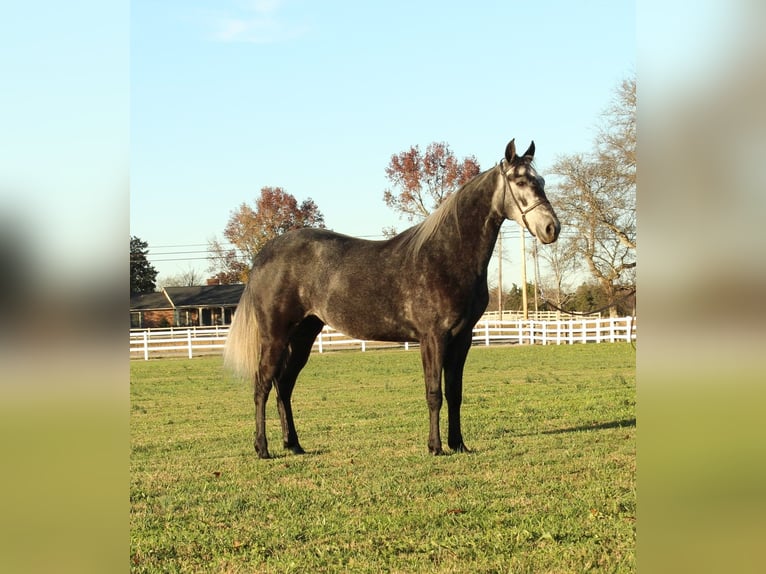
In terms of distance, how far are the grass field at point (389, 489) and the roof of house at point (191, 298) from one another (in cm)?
5171

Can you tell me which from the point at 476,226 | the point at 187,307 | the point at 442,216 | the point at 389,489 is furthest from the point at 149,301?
the point at 389,489

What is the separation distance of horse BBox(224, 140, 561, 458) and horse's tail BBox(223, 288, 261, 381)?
1cm

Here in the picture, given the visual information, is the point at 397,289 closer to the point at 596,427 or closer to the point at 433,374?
the point at 433,374

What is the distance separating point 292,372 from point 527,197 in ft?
10.5

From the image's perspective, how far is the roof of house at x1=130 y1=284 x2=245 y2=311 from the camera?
63.6 m

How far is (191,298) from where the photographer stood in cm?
6525

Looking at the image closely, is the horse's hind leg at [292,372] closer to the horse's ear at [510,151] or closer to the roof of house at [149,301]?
the horse's ear at [510,151]

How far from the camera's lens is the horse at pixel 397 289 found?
766cm

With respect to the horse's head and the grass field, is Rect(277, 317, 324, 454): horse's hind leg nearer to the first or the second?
the grass field

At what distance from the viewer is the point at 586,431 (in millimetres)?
8656

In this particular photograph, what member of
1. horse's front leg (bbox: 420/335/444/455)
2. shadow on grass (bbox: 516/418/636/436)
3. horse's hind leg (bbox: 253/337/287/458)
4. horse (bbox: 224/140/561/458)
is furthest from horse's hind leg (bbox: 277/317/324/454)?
shadow on grass (bbox: 516/418/636/436)
